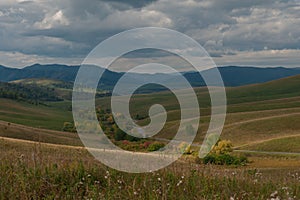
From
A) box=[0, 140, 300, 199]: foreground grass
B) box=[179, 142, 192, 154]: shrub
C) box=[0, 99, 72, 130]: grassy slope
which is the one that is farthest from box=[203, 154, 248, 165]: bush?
box=[0, 99, 72, 130]: grassy slope

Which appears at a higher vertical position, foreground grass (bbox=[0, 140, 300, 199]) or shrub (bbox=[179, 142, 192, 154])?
foreground grass (bbox=[0, 140, 300, 199])

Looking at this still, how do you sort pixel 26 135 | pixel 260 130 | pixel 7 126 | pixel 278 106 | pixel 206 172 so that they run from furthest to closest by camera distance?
pixel 278 106 < pixel 260 130 < pixel 7 126 < pixel 26 135 < pixel 206 172

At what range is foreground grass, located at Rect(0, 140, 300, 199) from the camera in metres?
6.04

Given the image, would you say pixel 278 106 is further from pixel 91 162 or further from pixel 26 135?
pixel 91 162

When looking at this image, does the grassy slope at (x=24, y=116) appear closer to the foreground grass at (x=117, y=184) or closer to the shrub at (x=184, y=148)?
the shrub at (x=184, y=148)

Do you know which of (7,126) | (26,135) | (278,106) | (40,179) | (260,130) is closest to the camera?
(40,179)

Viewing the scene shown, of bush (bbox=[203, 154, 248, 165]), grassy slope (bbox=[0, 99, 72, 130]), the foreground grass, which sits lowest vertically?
grassy slope (bbox=[0, 99, 72, 130])

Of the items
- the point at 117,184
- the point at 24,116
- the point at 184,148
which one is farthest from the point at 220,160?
the point at 24,116

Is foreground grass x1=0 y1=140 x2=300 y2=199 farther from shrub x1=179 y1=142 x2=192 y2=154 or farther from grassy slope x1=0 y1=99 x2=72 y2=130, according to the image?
grassy slope x1=0 y1=99 x2=72 y2=130

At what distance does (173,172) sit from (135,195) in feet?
4.63

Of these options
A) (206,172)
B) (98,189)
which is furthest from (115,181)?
(206,172)

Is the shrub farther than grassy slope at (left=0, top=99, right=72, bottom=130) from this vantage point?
No

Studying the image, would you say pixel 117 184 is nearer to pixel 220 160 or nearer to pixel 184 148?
pixel 184 148

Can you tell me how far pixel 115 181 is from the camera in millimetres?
6914
